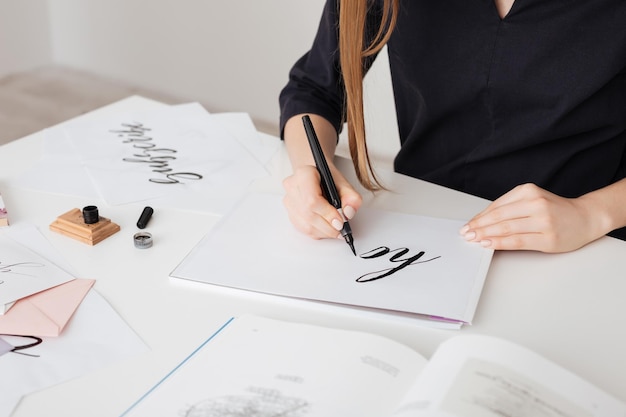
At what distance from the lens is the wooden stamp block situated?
2.69 feet

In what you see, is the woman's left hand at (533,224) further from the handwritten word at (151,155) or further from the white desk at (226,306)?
the handwritten word at (151,155)

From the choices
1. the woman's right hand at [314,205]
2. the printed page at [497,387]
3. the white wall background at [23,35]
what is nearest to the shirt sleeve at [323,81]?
the woman's right hand at [314,205]

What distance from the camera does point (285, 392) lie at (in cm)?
58

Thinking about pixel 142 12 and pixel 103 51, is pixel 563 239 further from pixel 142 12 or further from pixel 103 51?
pixel 103 51

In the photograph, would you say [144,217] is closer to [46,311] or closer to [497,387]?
[46,311]

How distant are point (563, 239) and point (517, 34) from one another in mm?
353

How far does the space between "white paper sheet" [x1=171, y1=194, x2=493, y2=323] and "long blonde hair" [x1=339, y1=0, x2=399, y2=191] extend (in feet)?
0.31

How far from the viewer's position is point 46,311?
0.70m

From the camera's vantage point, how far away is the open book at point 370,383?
1.77 ft

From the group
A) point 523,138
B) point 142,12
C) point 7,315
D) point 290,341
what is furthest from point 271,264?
point 142,12

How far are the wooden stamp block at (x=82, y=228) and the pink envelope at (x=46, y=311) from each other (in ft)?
0.26

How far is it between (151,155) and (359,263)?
0.42 metres

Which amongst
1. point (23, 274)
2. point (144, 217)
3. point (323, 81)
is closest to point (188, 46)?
point (323, 81)

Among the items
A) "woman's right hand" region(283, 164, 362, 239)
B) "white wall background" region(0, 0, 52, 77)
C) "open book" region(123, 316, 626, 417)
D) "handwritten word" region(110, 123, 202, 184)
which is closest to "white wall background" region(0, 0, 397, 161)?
"white wall background" region(0, 0, 52, 77)
